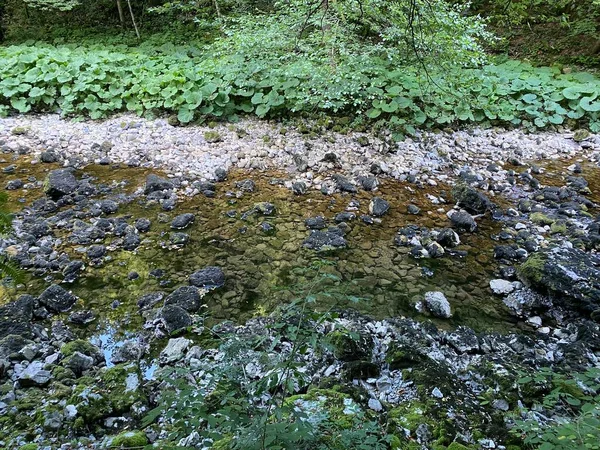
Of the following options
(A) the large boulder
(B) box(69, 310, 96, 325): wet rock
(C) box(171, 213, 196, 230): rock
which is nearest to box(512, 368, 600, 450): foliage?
(A) the large boulder

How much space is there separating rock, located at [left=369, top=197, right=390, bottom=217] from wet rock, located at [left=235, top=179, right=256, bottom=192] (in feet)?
5.47

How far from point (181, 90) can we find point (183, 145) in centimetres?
128

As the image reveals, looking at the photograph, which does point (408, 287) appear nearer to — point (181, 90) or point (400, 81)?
point (400, 81)

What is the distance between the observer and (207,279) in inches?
181

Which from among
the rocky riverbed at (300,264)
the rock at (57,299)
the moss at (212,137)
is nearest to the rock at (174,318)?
the rocky riverbed at (300,264)

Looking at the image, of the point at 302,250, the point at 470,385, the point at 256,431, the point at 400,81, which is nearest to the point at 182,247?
the point at 302,250

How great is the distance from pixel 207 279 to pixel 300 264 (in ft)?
3.18

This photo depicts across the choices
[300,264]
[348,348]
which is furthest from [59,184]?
[348,348]

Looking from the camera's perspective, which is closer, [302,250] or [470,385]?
[470,385]

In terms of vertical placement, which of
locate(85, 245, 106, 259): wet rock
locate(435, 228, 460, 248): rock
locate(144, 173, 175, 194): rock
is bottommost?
locate(435, 228, 460, 248): rock

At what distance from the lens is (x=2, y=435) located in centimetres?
267

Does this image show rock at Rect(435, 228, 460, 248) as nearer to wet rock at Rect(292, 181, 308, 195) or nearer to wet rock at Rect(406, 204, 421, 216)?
wet rock at Rect(406, 204, 421, 216)

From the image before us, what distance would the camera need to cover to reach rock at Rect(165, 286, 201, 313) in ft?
13.8

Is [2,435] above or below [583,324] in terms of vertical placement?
above
